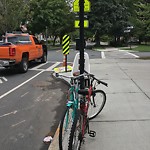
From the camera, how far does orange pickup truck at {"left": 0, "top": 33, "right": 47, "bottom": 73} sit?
1406cm

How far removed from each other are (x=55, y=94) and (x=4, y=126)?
11.7 ft

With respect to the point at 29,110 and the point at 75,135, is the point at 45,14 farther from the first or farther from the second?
the point at 75,135

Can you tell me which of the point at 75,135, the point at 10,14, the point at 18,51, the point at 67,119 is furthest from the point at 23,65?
the point at 10,14

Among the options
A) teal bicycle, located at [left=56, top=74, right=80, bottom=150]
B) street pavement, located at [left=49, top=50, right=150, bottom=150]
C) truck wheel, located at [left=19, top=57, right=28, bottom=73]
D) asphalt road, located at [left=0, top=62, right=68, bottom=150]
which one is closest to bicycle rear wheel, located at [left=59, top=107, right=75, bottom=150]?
teal bicycle, located at [left=56, top=74, right=80, bottom=150]

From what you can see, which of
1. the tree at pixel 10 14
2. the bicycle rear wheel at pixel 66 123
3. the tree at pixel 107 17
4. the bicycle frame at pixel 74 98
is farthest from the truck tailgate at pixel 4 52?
the tree at pixel 107 17

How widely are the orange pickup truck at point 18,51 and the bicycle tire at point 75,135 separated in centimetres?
1023

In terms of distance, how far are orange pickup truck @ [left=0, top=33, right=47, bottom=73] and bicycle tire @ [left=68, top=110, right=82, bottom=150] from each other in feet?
33.6

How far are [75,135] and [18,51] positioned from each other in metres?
10.8

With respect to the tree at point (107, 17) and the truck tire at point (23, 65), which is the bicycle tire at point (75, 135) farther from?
the tree at point (107, 17)

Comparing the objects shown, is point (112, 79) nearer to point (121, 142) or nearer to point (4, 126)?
point (4, 126)

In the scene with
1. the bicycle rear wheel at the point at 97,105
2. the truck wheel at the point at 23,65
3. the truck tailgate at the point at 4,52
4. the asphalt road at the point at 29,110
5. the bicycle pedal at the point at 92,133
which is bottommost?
the asphalt road at the point at 29,110

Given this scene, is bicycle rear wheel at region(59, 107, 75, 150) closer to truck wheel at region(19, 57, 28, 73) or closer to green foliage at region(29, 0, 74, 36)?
truck wheel at region(19, 57, 28, 73)

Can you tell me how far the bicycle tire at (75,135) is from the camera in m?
3.99

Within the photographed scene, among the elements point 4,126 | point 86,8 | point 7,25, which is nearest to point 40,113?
point 4,126
